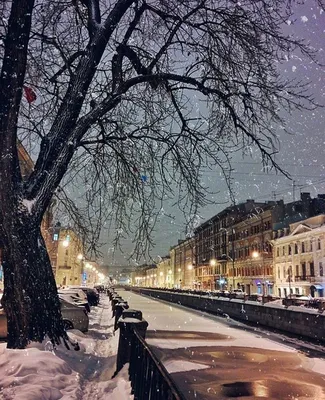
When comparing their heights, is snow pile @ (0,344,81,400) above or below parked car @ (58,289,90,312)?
below

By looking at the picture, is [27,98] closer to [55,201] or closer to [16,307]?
[55,201]

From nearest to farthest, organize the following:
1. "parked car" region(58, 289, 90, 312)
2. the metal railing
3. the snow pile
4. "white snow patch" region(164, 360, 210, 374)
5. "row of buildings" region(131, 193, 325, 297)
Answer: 1. the metal railing
2. the snow pile
3. "white snow patch" region(164, 360, 210, 374)
4. "parked car" region(58, 289, 90, 312)
5. "row of buildings" region(131, 193, 325, 297)

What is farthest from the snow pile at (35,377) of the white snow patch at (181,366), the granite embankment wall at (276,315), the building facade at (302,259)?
the building facade at (302,259)

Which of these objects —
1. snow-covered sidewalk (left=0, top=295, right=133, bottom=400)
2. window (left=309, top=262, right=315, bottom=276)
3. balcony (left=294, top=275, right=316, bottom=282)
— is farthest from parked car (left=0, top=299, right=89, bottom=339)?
window (left=309, top=262, right=315, bottom=276)

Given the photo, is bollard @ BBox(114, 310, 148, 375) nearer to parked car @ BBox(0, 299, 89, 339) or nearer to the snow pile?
the snow pile

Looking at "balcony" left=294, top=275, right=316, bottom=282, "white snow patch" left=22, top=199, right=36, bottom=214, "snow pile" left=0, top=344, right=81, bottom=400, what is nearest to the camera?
"snow pile" left=0, top=344, right=81, bottom=400

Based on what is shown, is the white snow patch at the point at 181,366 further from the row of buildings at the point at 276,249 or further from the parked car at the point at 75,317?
the row of buildings at the point at 276,249

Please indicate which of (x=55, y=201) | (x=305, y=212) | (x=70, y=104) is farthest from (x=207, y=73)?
(x=305, y=212)

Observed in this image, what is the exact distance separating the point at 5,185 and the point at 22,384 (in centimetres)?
373

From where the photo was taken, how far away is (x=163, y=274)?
171 metres

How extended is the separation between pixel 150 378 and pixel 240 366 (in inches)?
266

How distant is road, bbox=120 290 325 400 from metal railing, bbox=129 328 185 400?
2.48 metres

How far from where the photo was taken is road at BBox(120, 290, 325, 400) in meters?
8.09

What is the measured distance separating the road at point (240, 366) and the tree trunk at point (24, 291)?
10.2 feet
